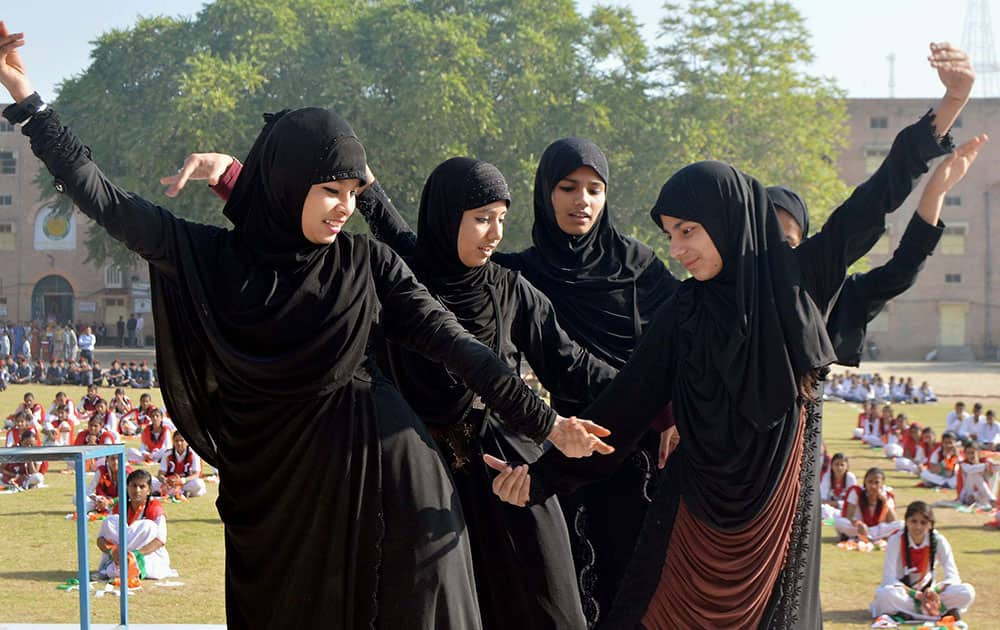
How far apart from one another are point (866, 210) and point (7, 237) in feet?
152

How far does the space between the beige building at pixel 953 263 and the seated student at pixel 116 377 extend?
Answer: 28.6 m

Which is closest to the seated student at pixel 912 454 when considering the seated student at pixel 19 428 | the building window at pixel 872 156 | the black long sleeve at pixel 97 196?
the seated student at pixel 19 428

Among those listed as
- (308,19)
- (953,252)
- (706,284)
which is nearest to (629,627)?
(706,284)

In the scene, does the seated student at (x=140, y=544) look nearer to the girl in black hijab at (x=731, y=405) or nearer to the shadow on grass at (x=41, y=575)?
the shadow on grass at (x=41, y=575)

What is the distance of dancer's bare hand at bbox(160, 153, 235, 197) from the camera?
303 centimetres

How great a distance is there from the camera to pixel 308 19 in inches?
1196

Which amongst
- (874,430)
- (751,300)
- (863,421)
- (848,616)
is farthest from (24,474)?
(863,421)

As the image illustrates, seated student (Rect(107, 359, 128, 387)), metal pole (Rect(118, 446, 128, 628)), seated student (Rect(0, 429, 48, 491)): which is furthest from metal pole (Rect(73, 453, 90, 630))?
seated student (Rect(107, 359, 128, 387))

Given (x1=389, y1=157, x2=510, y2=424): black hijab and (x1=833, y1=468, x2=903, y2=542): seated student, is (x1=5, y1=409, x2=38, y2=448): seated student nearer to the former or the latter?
(x1=833, y1=468, x2=903, y2=542): seated student

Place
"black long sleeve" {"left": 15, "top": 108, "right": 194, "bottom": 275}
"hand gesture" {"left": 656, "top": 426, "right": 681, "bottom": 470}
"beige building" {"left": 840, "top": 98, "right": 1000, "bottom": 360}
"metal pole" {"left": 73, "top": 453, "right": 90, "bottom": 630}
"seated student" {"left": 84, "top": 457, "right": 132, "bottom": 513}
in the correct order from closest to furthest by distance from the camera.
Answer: "black long sleeve" {"left": 15, "top": 108, "right": 194, "bottom": 275}
"hand gesture" {"left": 656, "top": 426, "right": 681, "bottom": 470}
"metal pole" {"left": 73, "top": 453, "right": 90, "bottom": 630}
"seated student" {"left": 84, "top": 457, "right": 132, "bottom": 513}
"beige building" {"left": 840, "top": 98, "right": 1000, "bottom": 360}

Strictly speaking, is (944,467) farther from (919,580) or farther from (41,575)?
(41,575)

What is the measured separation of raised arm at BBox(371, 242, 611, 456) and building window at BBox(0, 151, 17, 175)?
152 feet

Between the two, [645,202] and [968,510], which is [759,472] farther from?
[645,202]

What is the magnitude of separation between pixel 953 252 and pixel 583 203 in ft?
142
